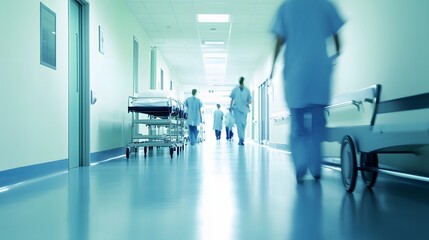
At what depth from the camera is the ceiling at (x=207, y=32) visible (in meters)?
6.77

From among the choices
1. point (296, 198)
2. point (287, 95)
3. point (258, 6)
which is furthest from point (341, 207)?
point (258, 6)

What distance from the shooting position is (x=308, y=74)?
2.80 m

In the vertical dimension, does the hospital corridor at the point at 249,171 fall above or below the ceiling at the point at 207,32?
below

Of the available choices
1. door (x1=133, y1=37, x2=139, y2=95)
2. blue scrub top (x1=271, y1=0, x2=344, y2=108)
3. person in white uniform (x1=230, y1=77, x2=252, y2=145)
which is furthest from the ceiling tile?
blue scrub top (x1=271, y1=0, x2=344, y2=108)

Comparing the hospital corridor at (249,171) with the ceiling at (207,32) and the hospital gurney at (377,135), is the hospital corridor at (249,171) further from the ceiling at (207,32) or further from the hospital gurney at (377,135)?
the ceiling at (207,32)

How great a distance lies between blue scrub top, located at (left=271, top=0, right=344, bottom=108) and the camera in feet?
9.20

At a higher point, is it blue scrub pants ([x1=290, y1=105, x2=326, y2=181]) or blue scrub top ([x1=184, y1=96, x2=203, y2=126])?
blue scrub top ([x1=184, y1=96, x2=203, y2=126])

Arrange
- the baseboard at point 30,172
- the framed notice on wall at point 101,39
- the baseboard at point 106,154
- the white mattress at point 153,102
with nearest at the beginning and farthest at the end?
the baseboard at point 30,172
the baseboard at point 106,154
the framed notice on wall at point 101,39
the white mattress at point 153,102

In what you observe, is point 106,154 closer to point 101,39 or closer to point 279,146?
point 101,39

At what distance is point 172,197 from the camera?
87.4 inches

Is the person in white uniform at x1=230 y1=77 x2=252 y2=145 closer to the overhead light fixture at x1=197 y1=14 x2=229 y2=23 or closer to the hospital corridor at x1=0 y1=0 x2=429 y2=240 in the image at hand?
the overhead light fixture at x1=197 y1=14 x2=229 y2=23

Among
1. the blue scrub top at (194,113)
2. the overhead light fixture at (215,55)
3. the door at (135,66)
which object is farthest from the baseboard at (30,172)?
the overhead light fixture at (215,55)

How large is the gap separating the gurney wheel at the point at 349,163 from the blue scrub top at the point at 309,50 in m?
0.44

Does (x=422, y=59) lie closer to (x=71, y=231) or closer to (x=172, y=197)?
(x=172, y=197)
